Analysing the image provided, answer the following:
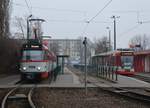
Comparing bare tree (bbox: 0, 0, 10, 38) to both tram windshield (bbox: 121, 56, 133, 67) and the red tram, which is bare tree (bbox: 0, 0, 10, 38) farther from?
tram windshield (bbox: 121, 56, 133, 67)

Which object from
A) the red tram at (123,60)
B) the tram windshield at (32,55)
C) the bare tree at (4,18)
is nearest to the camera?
the tram windshield at (32,55)

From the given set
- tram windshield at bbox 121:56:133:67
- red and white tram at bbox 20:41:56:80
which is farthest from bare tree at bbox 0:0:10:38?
red and white tram at bbox 20:41:56:80

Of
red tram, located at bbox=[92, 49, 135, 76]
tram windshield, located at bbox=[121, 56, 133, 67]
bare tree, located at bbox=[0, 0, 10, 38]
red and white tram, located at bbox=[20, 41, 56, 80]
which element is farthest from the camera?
bare tree, located at bbox=[0, 0, 10, 38]

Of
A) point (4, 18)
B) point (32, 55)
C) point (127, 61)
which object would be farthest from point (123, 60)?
point (32, 55)

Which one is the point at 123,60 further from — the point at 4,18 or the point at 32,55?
the point at 32,55

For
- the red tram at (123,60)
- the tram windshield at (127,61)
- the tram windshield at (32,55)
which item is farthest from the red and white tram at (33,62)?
the tram windshield at (127,61)

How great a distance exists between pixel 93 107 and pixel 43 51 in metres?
17.6

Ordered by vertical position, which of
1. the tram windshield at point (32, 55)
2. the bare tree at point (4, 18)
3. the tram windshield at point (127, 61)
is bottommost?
the tram windshield at point (127, 61)

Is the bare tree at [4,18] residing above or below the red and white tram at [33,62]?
above

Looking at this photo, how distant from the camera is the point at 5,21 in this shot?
5100 cm

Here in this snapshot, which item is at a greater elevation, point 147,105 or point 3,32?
point 3,32

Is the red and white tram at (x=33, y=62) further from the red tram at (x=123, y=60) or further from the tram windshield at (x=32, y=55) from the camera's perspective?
the red tram at (x=123, y=60)

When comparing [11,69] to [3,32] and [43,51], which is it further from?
[43,51]

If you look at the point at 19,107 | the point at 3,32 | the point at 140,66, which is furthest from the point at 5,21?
the point at 19,107
